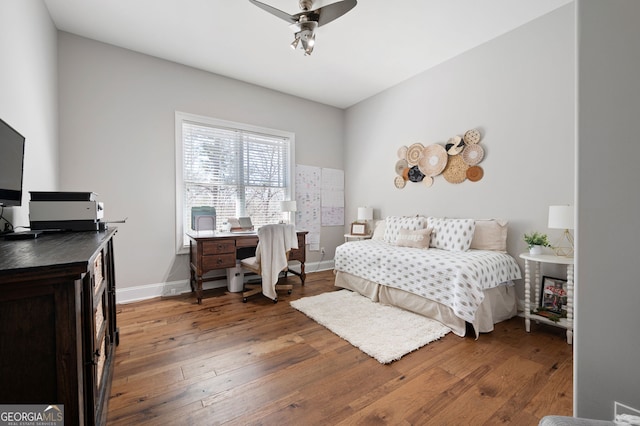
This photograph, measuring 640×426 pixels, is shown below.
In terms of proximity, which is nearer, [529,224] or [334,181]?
[529,224]

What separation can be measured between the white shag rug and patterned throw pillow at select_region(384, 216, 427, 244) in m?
0.93

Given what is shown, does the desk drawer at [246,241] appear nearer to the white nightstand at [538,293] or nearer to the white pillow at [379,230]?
the white pillow at [379,230]

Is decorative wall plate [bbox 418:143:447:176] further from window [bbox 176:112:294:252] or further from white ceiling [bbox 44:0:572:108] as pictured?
window [bbox 176:112:294:252]

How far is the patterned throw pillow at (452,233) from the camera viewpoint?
9.57 feet

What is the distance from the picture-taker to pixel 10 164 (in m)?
1.33

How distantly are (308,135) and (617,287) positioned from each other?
13.4 ft

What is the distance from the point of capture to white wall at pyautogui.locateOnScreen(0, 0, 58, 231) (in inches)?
62.4

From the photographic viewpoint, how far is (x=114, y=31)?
272 centimetres

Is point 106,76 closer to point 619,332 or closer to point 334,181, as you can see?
point 334,181

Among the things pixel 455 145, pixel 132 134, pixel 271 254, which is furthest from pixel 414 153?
pixel 132 134

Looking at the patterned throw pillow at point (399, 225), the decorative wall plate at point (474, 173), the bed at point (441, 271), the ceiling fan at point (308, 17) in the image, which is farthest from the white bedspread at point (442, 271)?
the ceiling fan at point (308, 17)

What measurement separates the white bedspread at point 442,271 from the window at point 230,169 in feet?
5.79

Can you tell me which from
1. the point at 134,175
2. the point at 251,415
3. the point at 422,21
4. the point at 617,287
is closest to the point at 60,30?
the point at 134,175

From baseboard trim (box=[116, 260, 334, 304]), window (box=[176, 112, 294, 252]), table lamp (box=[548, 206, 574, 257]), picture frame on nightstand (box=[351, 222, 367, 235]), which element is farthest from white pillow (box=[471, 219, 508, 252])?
baseboard trim (box=[116, 260, 334, 304])
